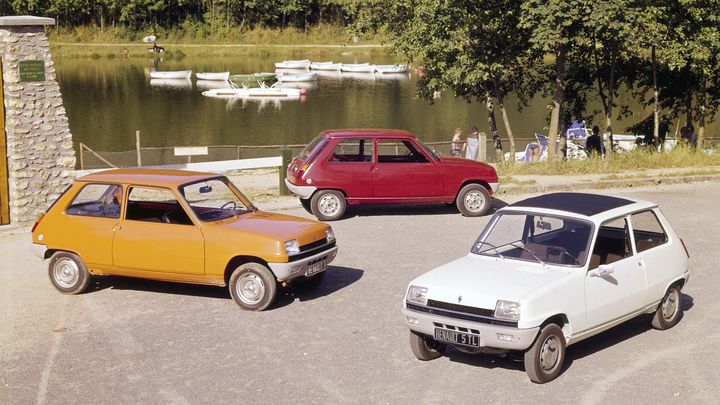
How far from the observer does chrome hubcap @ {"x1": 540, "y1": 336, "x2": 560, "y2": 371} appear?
995 centimetres

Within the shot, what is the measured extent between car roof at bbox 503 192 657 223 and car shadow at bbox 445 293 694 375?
57.4 inches

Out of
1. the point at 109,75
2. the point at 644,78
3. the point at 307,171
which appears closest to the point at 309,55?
the point at 109,75

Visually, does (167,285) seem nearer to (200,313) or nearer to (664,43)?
(200,313)

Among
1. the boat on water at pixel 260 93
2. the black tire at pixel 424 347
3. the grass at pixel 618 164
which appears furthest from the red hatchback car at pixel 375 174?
the boat on water at pixel 260 93

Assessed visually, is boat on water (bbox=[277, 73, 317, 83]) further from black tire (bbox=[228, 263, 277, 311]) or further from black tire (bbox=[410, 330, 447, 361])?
black tire (bbox=[410, 330, 447, 361])

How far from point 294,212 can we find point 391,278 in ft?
19.2

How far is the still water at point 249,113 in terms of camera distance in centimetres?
5169

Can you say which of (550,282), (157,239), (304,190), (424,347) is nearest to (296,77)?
(304,190)

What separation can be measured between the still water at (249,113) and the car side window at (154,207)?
20.4 meters

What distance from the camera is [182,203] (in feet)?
43.0

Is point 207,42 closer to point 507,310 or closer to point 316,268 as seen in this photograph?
point 316,268

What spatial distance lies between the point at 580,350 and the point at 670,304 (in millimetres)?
1430

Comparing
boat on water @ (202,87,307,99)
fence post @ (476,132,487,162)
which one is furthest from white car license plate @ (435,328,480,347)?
boat on water @ (202,87,307,99)

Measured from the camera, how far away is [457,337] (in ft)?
32.3
